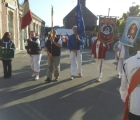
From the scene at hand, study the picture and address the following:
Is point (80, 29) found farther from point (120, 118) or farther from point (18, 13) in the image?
point (18, 13)

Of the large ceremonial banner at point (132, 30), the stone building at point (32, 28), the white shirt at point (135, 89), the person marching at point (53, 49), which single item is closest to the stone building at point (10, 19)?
the stone building at point (32, 28)

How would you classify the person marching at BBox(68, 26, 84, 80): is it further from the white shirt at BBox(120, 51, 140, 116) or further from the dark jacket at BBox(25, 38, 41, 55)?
the white shirt at BBox(120, 51, 140, 116)

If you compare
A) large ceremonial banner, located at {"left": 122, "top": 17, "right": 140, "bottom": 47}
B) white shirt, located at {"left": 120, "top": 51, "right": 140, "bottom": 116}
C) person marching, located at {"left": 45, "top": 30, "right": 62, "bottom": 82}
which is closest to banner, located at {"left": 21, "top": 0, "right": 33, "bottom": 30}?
person marching, located at {"left": 45, "top": 30, "right": 62, "bottom": 82}

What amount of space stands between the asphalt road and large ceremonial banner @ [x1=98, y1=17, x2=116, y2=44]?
165cm

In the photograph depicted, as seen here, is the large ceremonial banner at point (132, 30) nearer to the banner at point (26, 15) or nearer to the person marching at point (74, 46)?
the person marching at point (74, 46)

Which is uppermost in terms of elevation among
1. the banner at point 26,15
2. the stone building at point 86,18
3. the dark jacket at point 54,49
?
the stone building at point 86,18

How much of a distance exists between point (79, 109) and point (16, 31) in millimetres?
16940

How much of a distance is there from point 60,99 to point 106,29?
10.4 ft

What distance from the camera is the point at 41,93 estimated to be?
6.01 meters

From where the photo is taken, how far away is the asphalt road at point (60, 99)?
4492 mm

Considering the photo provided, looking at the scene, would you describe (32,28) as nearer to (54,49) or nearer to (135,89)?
(54,49)

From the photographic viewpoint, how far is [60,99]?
552 cm

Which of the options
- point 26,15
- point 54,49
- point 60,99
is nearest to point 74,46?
point 54,49

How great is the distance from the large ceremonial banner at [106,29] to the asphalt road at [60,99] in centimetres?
165
